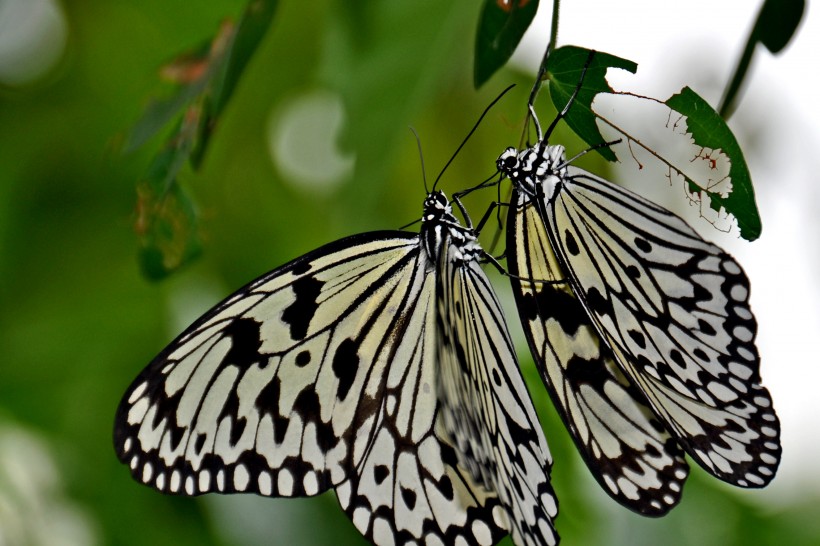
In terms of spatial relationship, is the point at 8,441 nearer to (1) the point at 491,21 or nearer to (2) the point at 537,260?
(2) the point at 537,260

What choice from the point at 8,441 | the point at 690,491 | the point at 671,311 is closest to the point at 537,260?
the point at 671,311

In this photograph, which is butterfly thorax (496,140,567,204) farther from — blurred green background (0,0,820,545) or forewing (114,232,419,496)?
blurred green background (0,0,820,545)

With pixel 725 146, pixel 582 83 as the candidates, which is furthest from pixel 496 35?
pixel 725 146

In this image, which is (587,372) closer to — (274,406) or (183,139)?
(274,406)

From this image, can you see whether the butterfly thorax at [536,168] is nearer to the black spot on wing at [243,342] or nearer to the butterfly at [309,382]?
the butterfly at [309,382]

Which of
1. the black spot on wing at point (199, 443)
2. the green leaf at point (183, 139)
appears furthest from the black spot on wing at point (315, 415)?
the green leaf at point (183, 139)

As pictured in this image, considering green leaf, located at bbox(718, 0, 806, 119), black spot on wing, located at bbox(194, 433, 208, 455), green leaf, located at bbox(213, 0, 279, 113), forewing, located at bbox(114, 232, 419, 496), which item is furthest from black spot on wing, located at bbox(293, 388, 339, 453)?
green leaf, located at bbox(718, 0, 806, 119)

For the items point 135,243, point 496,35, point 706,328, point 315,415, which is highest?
point 135,243
